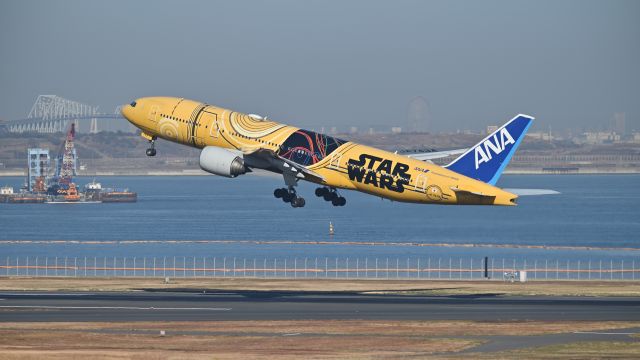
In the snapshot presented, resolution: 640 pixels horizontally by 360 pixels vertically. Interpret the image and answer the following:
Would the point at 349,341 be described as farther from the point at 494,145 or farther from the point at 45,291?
the point at 45,291

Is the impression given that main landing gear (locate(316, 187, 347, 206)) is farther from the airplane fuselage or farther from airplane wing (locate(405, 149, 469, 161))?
airplane wing (locate(405, 149, 469, 161))

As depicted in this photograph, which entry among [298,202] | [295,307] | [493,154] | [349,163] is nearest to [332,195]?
[298,202]

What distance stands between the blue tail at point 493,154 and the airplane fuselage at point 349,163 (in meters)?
0.93

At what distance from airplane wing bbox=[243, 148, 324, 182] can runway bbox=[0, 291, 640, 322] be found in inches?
554

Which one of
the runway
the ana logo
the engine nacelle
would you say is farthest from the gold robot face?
the runway

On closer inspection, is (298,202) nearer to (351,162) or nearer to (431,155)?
(351,162)

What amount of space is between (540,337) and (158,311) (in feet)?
110

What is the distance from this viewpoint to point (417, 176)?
8225cm

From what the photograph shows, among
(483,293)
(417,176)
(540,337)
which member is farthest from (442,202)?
(483,293)

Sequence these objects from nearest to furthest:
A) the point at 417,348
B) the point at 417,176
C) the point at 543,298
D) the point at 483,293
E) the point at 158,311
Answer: the point at 417,348 < the point at 417,176 < the point at 158,311 < the point at 543,298 < the point at 483,293

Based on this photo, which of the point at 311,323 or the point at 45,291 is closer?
the point at 311,323

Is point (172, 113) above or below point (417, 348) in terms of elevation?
above

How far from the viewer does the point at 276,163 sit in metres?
83.6

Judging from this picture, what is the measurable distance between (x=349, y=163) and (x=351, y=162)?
169mm
